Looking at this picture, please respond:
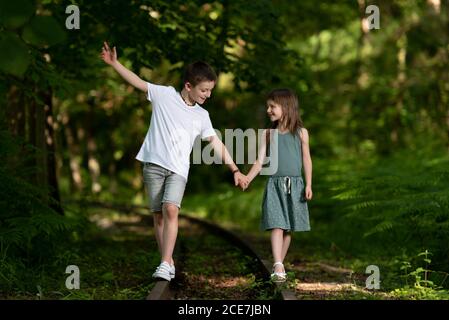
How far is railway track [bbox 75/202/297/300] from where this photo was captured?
6.62m

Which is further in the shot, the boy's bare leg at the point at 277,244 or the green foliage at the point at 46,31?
the boy's bare leg at the point at 277,244

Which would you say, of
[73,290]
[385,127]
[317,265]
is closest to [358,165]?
[385,127]

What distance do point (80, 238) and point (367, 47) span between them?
23.6 meters

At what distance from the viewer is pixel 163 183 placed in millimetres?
7031

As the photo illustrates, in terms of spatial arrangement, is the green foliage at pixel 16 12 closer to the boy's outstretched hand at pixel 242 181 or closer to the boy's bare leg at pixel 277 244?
the boy's outstretched hand at pixel 242 181

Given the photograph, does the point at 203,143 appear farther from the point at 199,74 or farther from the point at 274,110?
the point at 199,74

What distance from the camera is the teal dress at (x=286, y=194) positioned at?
24.2 feet

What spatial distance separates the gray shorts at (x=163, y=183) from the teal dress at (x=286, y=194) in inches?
36.0
